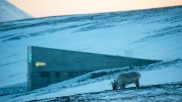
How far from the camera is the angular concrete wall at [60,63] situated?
36844mm

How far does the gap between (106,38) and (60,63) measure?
3688 cm

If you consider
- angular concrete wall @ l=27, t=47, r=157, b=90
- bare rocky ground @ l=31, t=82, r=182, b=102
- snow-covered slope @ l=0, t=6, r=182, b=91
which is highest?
snow-covered slope @ l=0, t=6, r=182, b=91

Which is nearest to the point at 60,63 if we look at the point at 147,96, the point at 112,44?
the point at 147,96

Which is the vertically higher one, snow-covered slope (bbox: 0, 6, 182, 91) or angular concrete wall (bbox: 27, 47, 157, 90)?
snow-covered slope (bbox: 0, 6, 182, 91)

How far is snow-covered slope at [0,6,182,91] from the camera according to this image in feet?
173

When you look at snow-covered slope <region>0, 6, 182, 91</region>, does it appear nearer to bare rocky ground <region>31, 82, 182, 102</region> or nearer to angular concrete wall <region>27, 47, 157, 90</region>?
angular concrete wall <region>27, 47, 157, 90</region>

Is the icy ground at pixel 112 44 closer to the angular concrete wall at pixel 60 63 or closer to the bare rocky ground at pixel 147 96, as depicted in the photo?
the bare rocky ground at pixel 147 96

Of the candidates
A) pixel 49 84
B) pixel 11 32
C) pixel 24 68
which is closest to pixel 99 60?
pixel 49 84

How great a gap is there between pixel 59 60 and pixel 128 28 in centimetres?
4597

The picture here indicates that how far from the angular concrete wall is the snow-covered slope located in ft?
26.1

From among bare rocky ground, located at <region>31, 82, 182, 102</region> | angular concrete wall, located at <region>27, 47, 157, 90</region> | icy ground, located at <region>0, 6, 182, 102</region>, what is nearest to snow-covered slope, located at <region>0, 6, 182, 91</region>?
icy ground, located at <region>0, 6, 182, 102</region>

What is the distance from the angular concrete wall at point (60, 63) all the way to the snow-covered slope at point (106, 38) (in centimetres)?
795

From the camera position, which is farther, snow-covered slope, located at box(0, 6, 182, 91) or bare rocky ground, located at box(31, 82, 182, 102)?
snow-covered slope, located at box(0, 6, 182, 91)

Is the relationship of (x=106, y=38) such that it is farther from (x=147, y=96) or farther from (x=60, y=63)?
(x=147, y=96)
